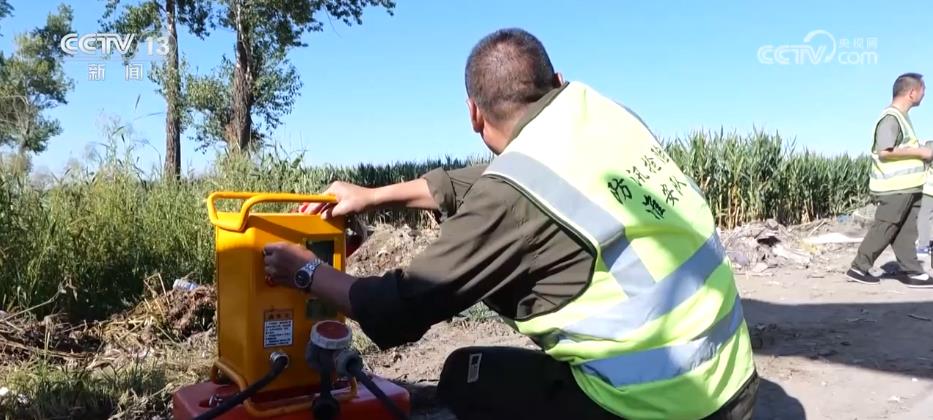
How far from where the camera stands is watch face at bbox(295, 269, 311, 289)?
1.81 metres

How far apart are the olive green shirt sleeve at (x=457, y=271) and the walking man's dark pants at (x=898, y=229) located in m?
5.76

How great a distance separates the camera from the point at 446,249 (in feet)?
5.16

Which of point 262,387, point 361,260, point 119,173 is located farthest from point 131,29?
point 262,387

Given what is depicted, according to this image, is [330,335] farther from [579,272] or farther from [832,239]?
[832,239]

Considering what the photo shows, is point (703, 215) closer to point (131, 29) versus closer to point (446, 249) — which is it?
point (446, 249)

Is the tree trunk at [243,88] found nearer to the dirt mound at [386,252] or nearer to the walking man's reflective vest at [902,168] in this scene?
the dirt mound at [386,252]

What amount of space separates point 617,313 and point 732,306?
1.30ft

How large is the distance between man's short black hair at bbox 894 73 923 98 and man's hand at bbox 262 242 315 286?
6.08m

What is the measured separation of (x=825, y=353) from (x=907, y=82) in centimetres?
336

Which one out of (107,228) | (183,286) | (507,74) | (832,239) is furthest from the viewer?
(832,239)

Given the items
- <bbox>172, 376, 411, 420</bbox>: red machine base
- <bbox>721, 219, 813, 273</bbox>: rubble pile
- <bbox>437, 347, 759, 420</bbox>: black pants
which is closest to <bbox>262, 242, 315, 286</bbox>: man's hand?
<bbox>172, 376, 411, 420</bbox>: red machine base

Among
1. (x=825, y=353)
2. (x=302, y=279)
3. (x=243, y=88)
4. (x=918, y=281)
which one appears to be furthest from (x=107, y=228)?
(x=243, y=88)

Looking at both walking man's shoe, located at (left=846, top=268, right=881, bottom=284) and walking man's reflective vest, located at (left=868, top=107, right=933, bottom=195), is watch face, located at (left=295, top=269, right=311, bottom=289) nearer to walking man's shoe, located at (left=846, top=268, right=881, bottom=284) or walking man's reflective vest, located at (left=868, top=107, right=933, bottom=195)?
walking man's reflective vest, located at (left=868, top=107, right=933, bottom=195)

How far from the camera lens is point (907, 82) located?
605cm
